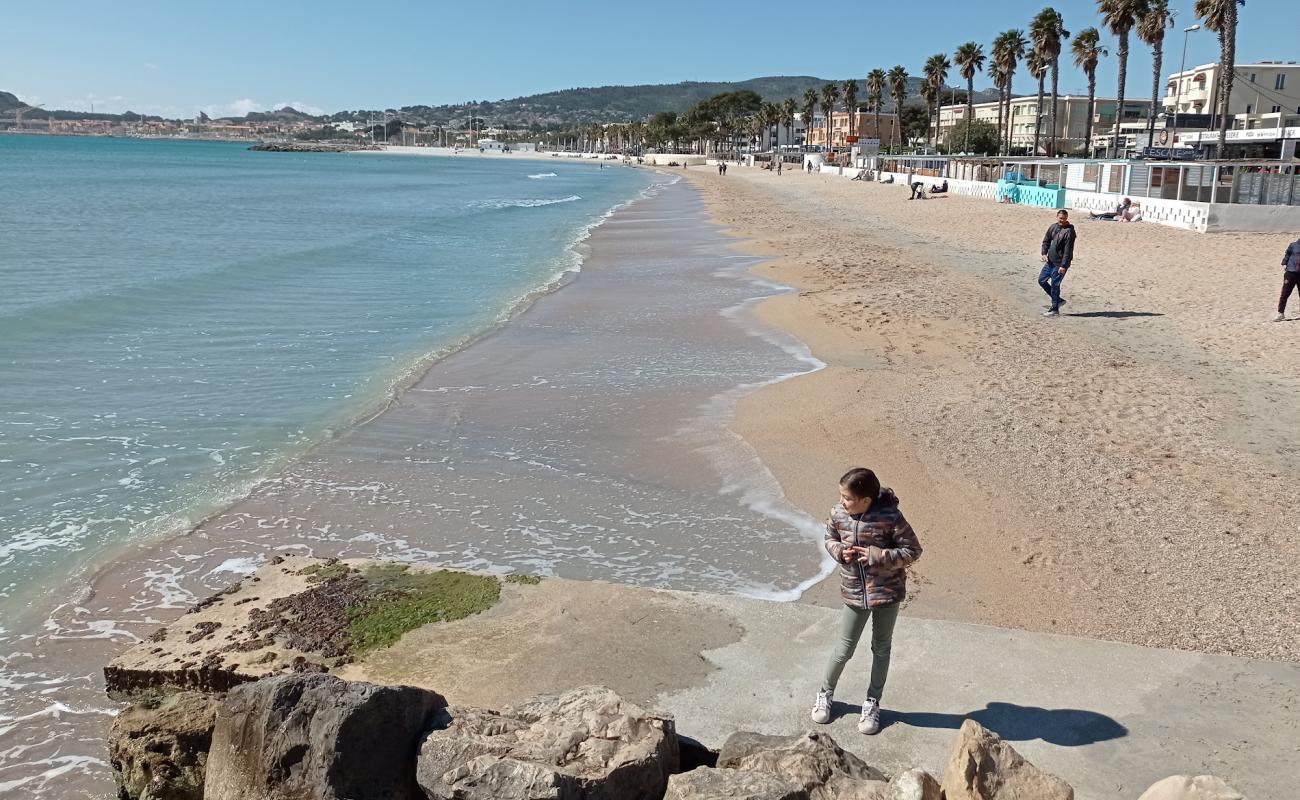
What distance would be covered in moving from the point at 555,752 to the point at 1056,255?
1502 cm

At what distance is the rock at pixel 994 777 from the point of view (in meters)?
3.63

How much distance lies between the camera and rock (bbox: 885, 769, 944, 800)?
3.61 meters

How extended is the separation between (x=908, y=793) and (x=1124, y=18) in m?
61.8

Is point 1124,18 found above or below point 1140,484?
above

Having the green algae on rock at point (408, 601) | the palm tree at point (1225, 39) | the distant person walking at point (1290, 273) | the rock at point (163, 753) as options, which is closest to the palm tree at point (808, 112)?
the palm tree at point (1225, 39)

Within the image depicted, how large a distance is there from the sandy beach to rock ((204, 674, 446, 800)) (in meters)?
3.87

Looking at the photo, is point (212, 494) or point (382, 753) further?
point (212, 494)

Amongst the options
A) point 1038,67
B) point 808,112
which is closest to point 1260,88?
point 1038,67

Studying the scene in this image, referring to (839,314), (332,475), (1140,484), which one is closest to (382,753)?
(332,475)

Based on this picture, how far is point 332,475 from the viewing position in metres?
10.0

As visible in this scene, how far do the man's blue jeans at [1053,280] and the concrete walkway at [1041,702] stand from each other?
12429mm

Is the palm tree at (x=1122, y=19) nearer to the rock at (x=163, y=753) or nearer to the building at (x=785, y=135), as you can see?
the rock at (x=163, y=753)

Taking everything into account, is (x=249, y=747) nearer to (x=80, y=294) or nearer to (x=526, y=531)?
(x=526, y=531)

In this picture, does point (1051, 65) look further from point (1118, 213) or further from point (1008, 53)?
point (1118, 213)
